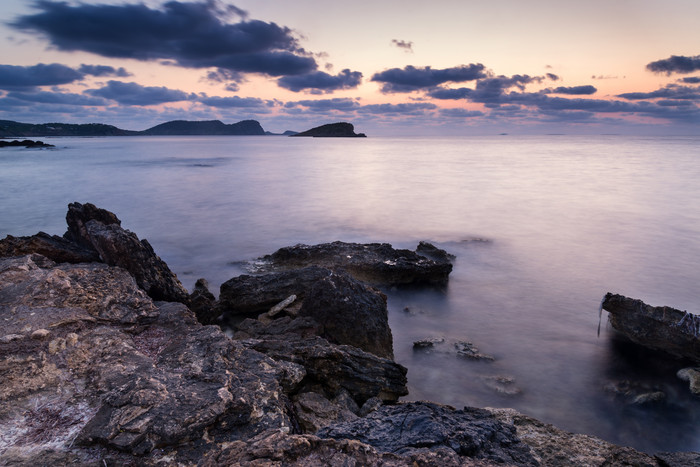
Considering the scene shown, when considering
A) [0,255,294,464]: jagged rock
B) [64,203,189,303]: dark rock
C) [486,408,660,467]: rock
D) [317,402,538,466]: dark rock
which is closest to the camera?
[317,402,538,466]: dark rock

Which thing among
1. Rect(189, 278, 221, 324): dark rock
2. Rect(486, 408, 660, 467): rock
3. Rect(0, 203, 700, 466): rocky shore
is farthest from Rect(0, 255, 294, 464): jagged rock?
Rect(486, 408, 660, 467): rock

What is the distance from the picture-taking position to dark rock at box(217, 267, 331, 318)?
7.80 metres

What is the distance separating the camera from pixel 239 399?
11.2ft

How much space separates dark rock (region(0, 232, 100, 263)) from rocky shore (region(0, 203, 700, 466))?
0.08ft

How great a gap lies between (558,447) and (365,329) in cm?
295

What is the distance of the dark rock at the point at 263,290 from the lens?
7.80 meters

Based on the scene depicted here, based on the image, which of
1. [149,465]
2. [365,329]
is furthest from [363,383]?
[149,465]

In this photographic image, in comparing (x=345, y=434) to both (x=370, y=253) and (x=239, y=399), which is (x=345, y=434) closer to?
(x=239, y=399)

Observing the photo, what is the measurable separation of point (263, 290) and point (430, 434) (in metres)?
5.45

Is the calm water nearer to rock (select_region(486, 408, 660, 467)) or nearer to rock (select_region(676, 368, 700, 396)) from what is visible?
rock (select_region(676, 368, 700, 396))

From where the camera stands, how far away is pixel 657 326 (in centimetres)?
695

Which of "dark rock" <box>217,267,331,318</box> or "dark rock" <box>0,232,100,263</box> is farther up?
"dark rock" <box>0,232,100,263</box>

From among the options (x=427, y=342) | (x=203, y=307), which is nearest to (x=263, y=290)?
(x=203, y=307)

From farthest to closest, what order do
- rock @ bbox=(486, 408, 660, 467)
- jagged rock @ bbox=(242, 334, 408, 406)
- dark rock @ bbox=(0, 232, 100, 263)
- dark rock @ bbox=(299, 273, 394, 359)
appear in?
dark rock @ bbox=(0, 232, 100, 263), dark rock @ bbox=(299, 273, 394, 359), jagged rock @ bbox=(242, 334, 408, 406), rock @ bbox=(486, 408, 660, 467)
